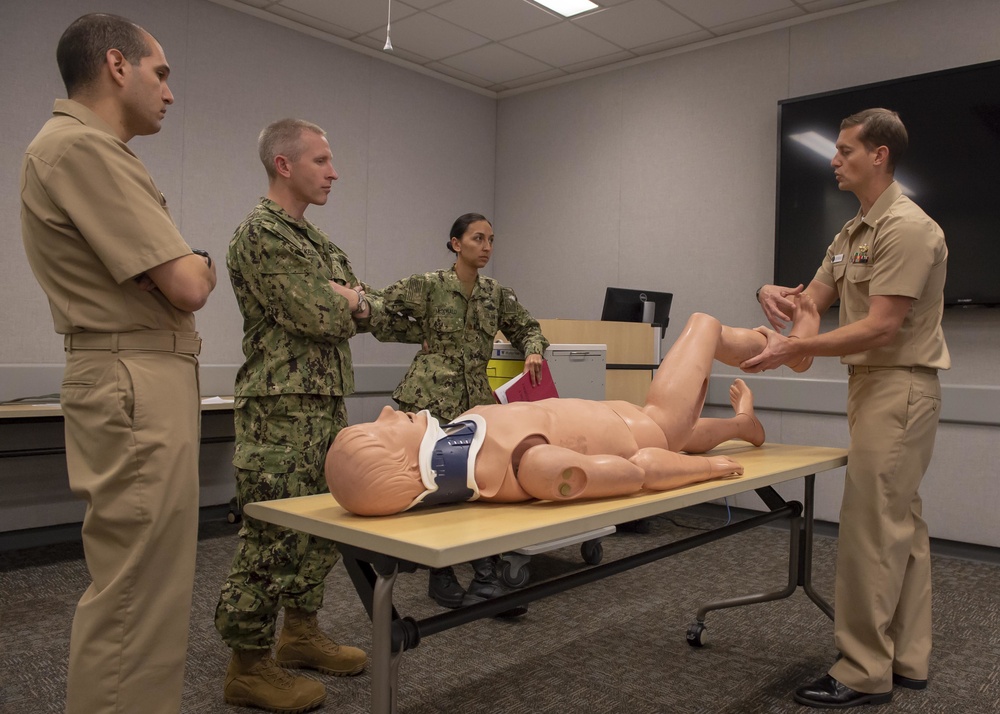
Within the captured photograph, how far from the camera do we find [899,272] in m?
2.07

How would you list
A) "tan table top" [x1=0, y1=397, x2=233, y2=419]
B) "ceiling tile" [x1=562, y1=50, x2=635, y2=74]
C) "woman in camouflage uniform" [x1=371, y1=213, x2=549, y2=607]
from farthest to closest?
"ceiling tile" [x1=562, y1=50, x2=635, y2=74]
"tan table top" [x1=0, y1=397, x2=233, y2=419]
"woman in camouflage uniform" [x1=371, y1=213, x2=549, y2=607]

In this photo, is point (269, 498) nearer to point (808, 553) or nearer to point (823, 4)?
point (808, 553)

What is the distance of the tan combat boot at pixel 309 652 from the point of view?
90.4 inches

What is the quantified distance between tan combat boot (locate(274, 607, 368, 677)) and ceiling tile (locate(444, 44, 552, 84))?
4.01m

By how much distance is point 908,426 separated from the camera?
2152 millimetres

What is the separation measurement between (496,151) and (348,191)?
5.15 feet

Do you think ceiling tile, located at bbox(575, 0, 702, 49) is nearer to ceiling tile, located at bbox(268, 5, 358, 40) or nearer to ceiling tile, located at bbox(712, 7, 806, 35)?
ceiling tile, located at bbox(712, 7, 806, 35)

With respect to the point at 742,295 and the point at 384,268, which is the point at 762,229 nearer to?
the point at 742,295

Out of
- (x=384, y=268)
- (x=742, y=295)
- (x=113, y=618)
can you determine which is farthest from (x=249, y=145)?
(x=113, y=618)

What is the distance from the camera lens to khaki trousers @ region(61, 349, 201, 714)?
141 cm

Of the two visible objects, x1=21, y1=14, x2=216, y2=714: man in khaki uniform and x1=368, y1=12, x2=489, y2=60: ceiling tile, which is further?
x1=368, y1=12, x2=489, y2=60: ceiling tile

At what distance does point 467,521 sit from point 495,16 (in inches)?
155

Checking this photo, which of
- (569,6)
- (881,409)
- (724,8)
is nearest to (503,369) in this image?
(881,409)

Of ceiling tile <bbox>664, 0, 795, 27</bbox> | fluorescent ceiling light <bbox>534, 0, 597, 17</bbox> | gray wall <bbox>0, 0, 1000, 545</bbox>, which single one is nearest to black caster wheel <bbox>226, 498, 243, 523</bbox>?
gray wall <bbox>0, 0, 1000, 545</bbox>
